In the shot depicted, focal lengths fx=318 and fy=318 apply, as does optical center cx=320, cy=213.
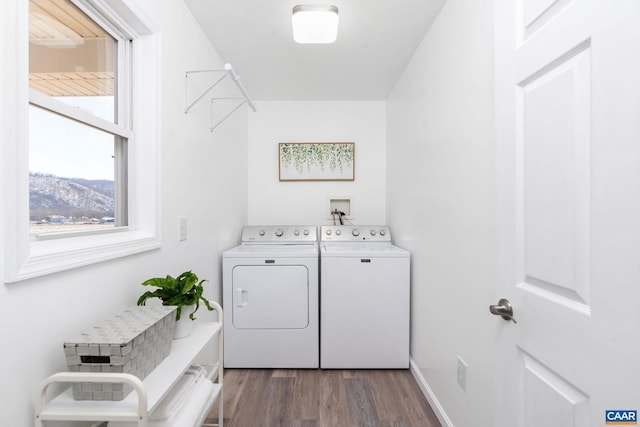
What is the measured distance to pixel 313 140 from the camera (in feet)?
10.7

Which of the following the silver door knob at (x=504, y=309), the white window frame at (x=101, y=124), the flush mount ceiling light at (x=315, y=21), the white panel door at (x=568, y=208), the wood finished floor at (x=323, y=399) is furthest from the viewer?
the wood finished floor at (x=323, y=399)

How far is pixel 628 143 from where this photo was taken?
62 cm

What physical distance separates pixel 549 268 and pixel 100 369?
49.1 inches

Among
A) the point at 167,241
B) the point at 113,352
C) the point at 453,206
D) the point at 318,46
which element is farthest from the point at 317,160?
the point at 113,352

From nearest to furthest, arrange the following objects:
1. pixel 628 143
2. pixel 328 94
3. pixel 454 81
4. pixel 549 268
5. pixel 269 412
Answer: pixel 628 143
pixel 549 268
pixel 454 81
pixel 269 412
pixel 328 94

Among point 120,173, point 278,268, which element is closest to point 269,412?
point 278,268

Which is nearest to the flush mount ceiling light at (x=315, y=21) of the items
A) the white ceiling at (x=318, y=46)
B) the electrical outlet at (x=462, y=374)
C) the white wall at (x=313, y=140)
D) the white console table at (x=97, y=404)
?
the white ceiling at (x=318, y=46)

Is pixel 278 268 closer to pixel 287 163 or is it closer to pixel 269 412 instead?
pixel 269 412

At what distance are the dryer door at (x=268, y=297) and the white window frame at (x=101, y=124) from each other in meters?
0.97

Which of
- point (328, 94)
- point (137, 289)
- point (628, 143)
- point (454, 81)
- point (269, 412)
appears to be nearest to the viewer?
point (628, 143)

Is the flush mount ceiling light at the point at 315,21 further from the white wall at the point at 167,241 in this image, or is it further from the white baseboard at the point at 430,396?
the white baseboard at the point at 430,396

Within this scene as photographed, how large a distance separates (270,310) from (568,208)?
202 cm

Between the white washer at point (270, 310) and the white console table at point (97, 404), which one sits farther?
the white washer at point (270, 310)

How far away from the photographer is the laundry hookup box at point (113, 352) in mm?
876
